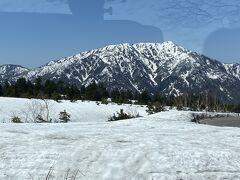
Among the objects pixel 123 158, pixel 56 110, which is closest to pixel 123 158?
pixel 123 158

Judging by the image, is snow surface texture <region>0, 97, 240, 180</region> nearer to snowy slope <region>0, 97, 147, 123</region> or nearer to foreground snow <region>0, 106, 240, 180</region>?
foreground snow <region>0, 106, 240, 180</region>

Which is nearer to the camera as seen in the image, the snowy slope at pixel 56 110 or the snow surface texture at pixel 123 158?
the snow surface texture at pixel 123 158

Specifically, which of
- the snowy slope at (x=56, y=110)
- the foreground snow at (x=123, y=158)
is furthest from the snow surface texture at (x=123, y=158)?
the snowy slope at (x=56, y=110)

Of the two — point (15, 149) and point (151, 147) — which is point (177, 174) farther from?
point (15, 149)

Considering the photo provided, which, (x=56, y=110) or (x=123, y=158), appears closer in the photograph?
(x=123, y=158)

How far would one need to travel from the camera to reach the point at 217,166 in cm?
690

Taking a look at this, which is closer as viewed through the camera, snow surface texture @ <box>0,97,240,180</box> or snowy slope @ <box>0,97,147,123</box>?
snow surface texture @ <box>0,97,240,180</box>

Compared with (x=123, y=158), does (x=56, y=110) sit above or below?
above

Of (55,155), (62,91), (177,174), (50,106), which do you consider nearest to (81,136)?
(55,155)

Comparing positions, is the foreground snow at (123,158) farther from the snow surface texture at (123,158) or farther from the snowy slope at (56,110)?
the snowy slope at (56,110)

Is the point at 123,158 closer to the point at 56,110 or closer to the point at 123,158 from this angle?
the point at 123,158

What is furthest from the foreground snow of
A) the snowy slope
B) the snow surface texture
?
the snowy slope

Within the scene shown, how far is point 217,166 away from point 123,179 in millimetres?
1537

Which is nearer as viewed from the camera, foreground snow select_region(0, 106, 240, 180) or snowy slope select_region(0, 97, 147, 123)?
foreground snow select_region(0, 106, 240, 180)
